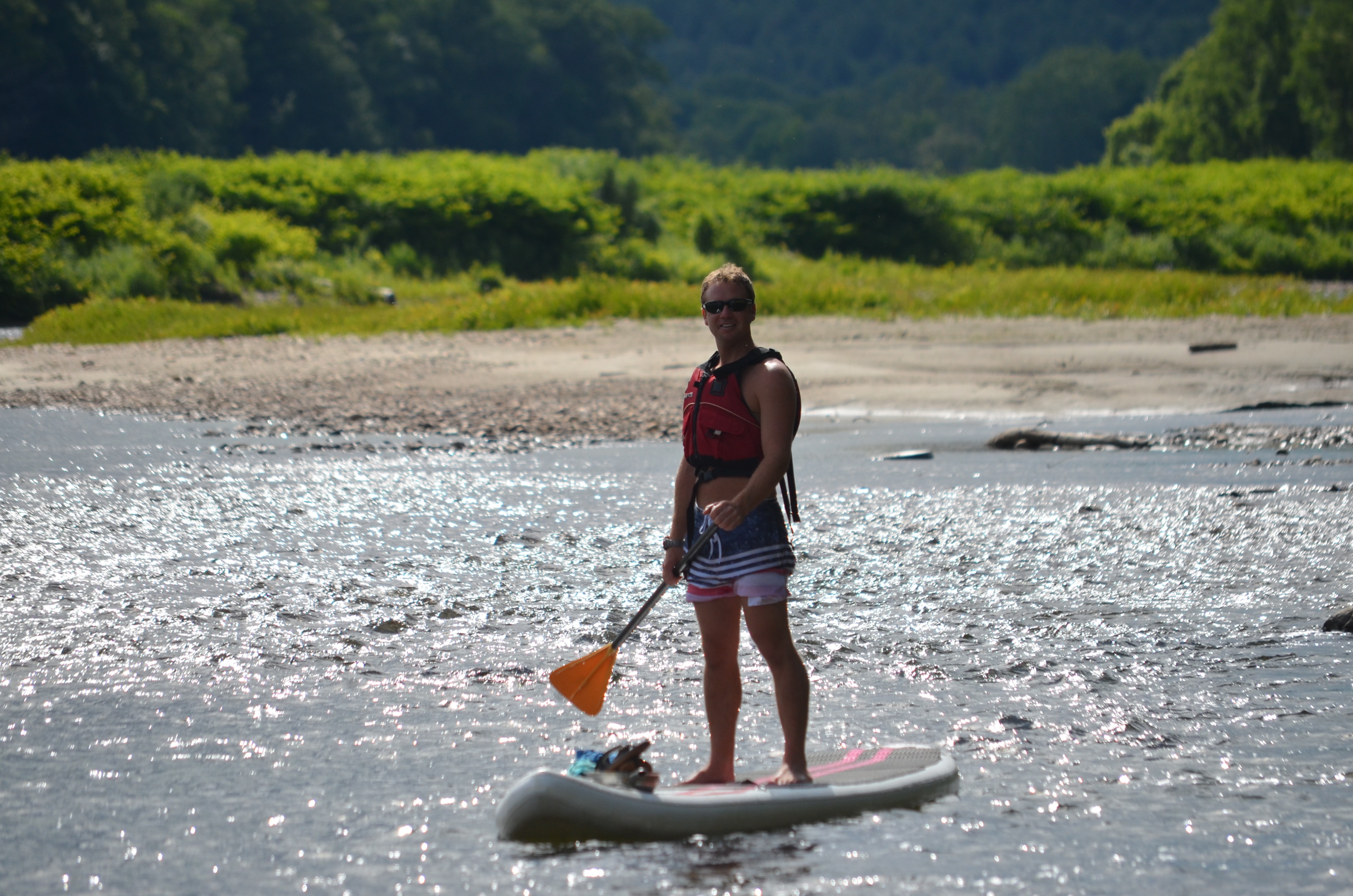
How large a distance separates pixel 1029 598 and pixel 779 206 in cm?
3322

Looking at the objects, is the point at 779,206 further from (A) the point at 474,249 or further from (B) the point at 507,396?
(B) the point at 507,396

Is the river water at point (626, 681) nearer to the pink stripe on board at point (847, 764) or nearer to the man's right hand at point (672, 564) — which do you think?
the pink stripe on board at point (847, 764)

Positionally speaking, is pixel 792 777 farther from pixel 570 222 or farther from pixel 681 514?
pixel 570 222

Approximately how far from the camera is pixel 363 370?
17297 millimetres

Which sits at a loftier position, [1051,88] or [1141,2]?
[1141,2]

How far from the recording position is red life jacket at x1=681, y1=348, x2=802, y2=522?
14.0 feet

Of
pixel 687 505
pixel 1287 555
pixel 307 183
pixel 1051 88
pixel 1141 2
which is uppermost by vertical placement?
pixel 1141 2

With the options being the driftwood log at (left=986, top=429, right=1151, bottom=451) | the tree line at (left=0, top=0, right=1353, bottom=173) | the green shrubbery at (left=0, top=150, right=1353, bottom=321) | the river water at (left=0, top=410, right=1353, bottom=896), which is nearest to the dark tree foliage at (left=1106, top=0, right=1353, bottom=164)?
the tree line at (left=0, top=0, right=1353, bottom=173)

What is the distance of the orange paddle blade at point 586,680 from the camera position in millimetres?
4684

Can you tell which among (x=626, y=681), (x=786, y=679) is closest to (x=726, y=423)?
(x=786, y=679)

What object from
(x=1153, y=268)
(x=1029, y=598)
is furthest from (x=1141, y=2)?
(x=1029, y=598)

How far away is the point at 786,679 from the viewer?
4305 mm

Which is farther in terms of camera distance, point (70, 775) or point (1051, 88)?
point (1051, 88)

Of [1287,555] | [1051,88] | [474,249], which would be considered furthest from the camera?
[1051,88]
